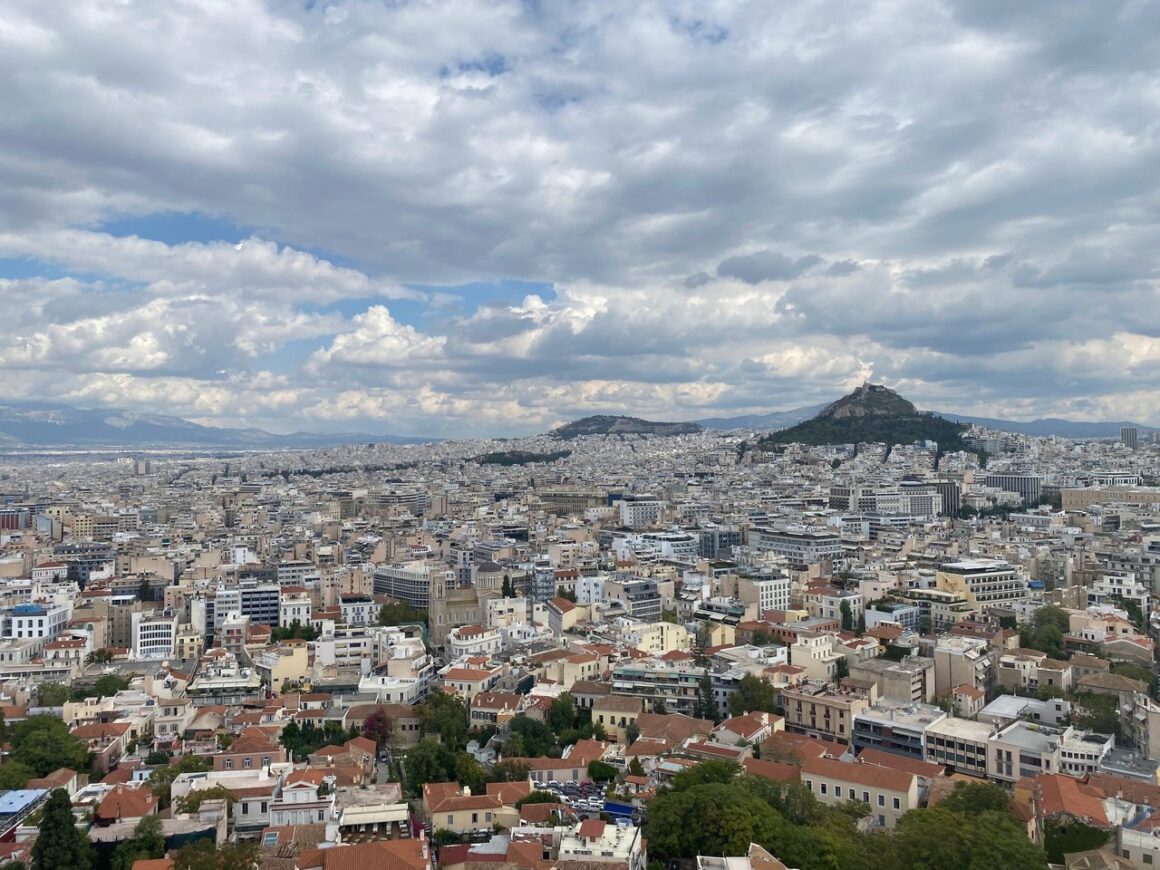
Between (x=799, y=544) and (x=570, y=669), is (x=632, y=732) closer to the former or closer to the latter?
(x=570, y=669)

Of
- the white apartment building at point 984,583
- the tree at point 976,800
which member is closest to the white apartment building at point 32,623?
the tree at point 976,800

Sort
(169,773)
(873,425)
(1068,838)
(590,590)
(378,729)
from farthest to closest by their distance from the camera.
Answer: (873,425), (590,590), (378,729), (169,773), (1068,838)

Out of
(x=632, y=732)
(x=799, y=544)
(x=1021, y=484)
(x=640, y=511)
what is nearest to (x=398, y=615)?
(x=632, y=732)

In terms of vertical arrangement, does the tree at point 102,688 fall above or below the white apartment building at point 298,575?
below

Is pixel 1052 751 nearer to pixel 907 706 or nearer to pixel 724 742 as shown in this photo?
pixel 907 706

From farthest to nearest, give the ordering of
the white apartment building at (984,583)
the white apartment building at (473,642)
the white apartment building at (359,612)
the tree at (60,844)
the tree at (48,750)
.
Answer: the white apartment building at (359,612)
the white apartment building at (984,583)
the white apartment building at (473,642)
the tree at (48,750)
the tree at (60,844)

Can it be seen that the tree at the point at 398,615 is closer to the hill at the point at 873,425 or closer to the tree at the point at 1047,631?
the tree at the point at 1047,631

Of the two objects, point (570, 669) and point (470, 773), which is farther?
point (570, 669)
